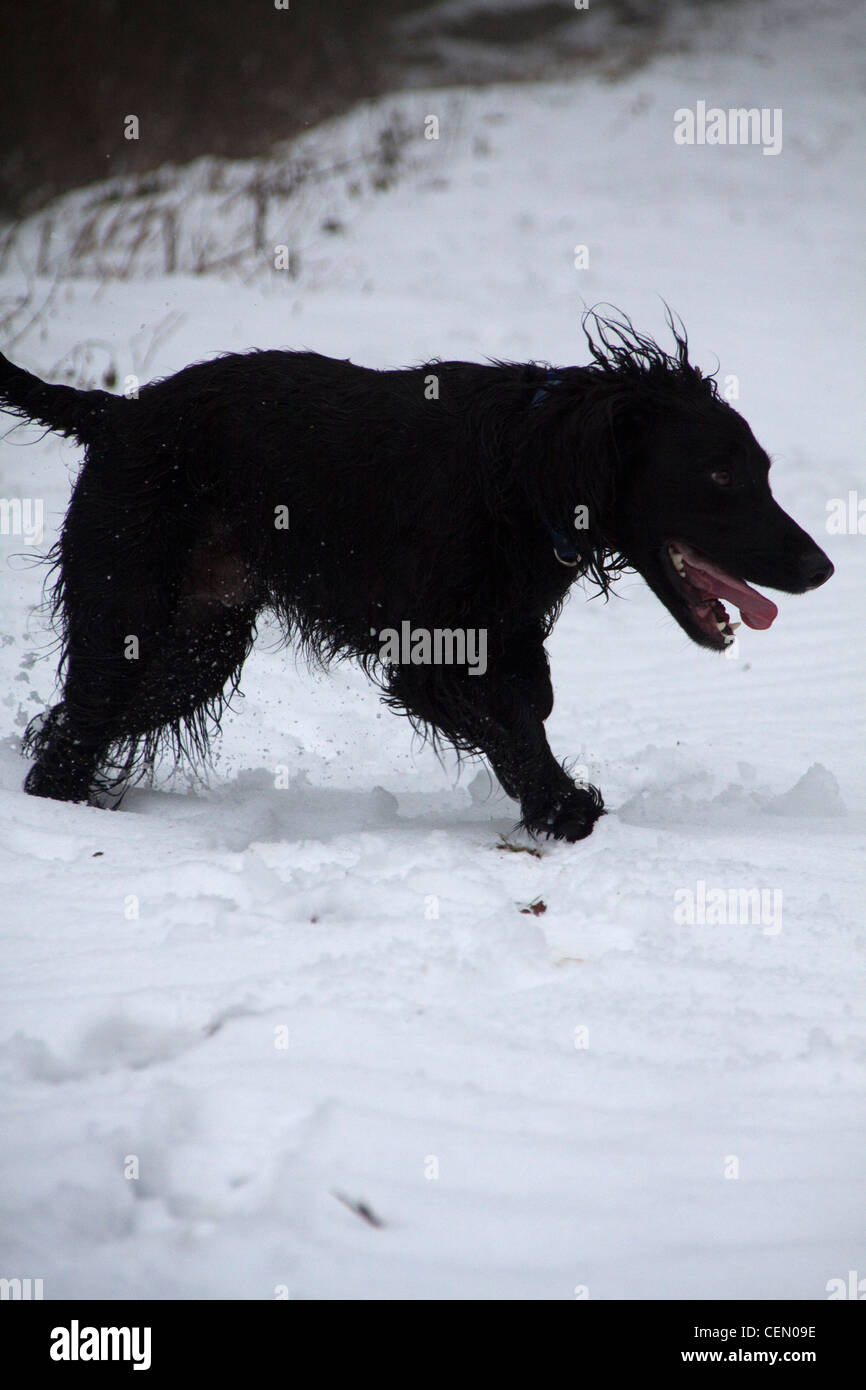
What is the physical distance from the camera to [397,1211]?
1.66 metres

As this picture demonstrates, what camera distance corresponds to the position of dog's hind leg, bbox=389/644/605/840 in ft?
10.4

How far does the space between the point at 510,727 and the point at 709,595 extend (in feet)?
2.01

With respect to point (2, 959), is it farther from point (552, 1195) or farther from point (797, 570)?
point (797, 570)

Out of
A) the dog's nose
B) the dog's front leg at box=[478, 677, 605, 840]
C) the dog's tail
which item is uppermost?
the dog's tail

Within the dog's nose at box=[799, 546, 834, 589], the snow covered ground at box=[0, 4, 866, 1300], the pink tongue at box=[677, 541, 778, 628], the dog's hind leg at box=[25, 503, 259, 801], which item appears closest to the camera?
the snow covered ground at box=[0, 4, 866, 1300]

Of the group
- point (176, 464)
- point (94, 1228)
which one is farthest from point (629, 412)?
point (94, 1228)

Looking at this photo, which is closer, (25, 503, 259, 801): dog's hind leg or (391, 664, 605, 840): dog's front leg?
(391, 664, 605, 840): dog's front leg

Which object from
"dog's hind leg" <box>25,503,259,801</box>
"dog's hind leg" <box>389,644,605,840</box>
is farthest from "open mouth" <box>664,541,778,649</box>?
"dog's hind leg" <box>25,503,259,801</box>

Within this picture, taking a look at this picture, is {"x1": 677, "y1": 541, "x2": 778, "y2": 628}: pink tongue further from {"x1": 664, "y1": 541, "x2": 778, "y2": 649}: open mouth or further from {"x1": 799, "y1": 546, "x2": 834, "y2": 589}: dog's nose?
{"x1": 799, "y1": 546, "x2": 834, "y2": 589}: dog's nose

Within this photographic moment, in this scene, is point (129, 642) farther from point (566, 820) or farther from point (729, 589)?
point (729, 589)

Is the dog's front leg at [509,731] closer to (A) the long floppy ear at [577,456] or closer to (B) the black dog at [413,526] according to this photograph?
(B) the black dog at [413,526]

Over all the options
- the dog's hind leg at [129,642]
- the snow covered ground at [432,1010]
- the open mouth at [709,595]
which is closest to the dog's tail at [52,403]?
the dog's hind leg at [129,642]

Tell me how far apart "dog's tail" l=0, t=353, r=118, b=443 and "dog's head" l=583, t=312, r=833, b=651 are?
139 centimetres

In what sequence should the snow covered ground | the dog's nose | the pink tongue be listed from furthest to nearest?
1. the pink tongue
2. the dog's nose
3. the snow covered ground
